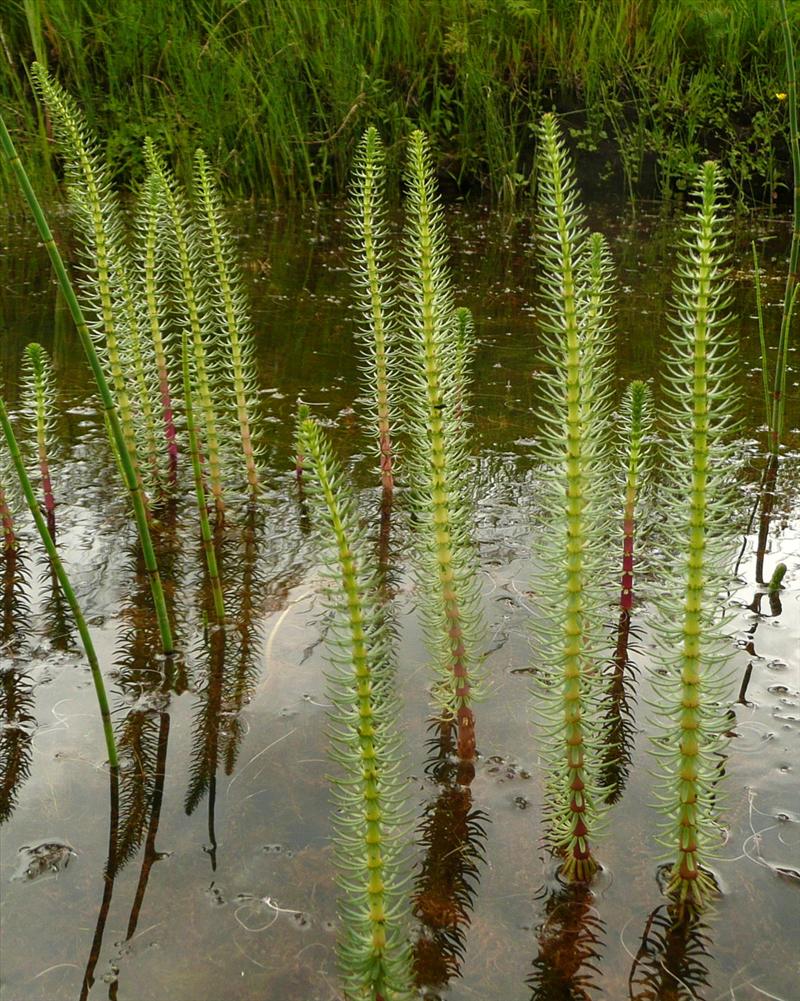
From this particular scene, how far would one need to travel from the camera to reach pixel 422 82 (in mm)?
7250

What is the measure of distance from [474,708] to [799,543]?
128 centimetres

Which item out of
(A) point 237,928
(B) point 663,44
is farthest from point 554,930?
(B) point 663,44

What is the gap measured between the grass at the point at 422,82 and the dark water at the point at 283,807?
4156 millimetres

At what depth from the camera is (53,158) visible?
7043 millimetres

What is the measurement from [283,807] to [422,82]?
628cm

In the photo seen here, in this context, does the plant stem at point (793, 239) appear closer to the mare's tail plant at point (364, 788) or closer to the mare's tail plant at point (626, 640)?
the mare's tail plant at point (626, 640)

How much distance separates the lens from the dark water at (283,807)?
175 cm

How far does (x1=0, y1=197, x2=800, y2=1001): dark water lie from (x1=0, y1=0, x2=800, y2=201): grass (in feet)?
13.6

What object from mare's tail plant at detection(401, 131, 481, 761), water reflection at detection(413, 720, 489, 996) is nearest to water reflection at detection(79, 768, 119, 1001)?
water reflection at detection(413, 720, 489, 996)

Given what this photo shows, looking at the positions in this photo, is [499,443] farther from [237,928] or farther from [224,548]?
[237,928]

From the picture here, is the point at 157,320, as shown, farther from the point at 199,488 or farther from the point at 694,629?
the point at 694,629

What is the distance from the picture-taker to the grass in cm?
693

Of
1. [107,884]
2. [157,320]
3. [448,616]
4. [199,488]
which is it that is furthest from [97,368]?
[157,320]

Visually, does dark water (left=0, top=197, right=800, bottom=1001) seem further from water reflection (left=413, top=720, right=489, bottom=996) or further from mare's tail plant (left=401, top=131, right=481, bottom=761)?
mare's tail plant (left=401, top=131, right=481, bottom=761)
